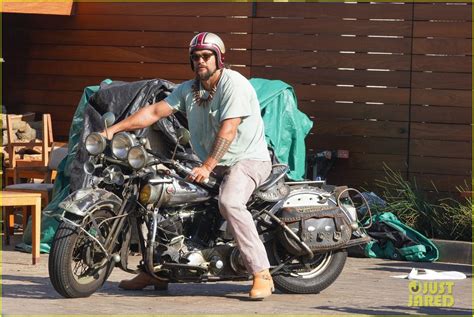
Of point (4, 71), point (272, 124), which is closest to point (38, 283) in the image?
point (272, 124)

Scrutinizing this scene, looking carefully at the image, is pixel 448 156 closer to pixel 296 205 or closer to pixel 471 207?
pixel 471 207

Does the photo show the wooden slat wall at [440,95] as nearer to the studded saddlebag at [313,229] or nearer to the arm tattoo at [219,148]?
the studded saddlebag at [313,229]

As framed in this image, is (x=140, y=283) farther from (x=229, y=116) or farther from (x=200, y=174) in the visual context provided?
(x=229, y=116)

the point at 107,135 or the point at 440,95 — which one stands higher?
the point at 440,95

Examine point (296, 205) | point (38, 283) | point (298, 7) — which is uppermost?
point (298, 7)

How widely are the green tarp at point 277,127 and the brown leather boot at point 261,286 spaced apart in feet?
11.7

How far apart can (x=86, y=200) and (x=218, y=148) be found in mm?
1010

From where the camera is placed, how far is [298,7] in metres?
13.5

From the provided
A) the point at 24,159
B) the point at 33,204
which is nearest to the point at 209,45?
the point at 33,204

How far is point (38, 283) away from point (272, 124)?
11.8 ft

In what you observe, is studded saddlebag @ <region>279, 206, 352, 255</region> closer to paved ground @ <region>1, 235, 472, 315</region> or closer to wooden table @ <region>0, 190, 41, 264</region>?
paved ground @ <region>1, 235, 472, 315</region>

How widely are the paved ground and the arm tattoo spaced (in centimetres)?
107

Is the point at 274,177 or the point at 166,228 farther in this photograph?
the point at 274,177

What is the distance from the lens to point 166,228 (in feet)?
28.3
